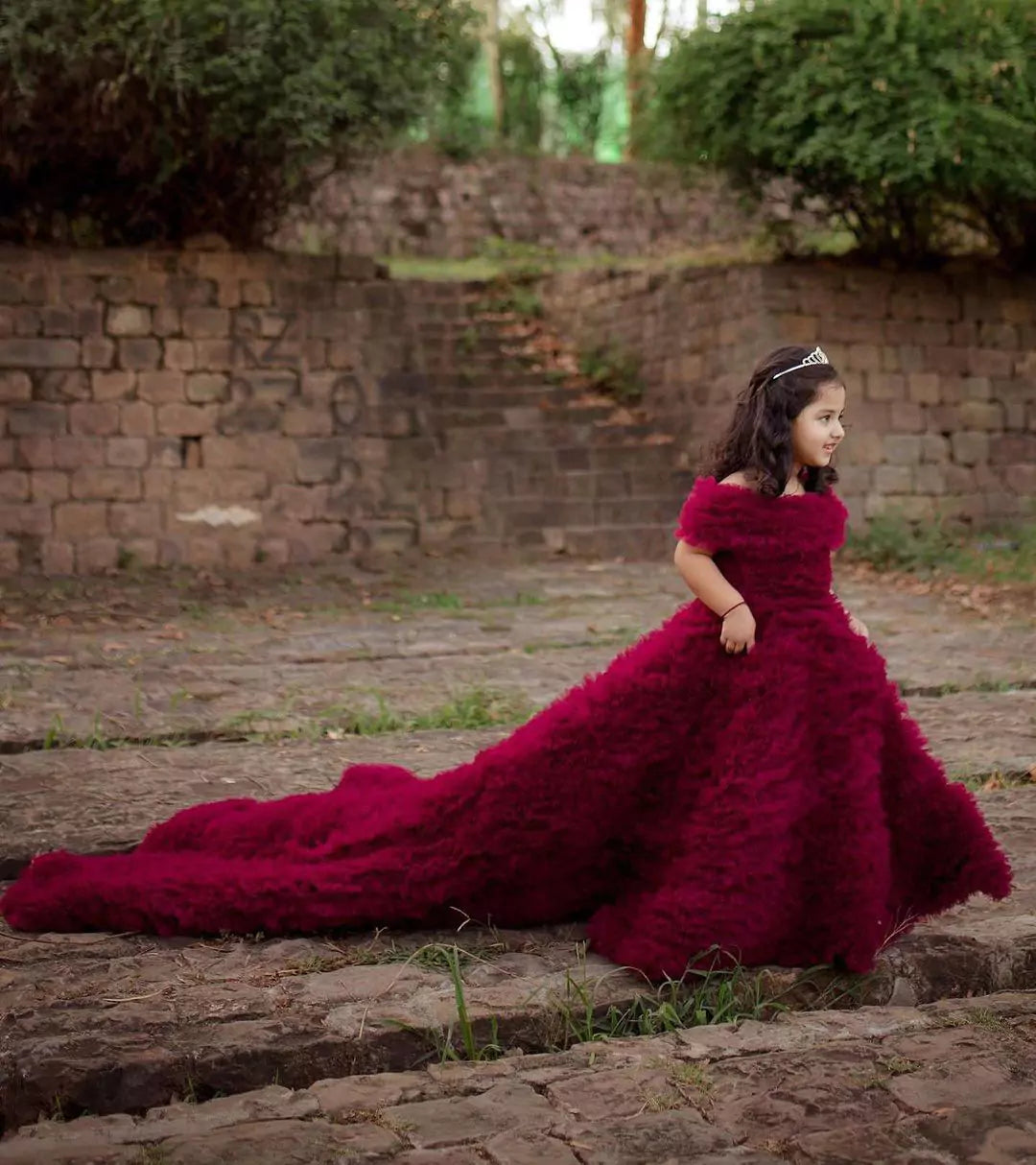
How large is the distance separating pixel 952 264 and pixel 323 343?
5.22 metres

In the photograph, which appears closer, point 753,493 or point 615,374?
point 753,493

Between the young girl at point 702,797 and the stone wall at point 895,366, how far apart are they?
818 centimetres

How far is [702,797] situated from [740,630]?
1.15 ft

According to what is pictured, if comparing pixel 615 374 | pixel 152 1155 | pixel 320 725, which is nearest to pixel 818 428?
pixel 152 1155

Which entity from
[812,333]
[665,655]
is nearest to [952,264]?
[812,333]

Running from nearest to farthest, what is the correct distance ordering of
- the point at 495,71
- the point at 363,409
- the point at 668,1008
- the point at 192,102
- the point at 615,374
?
the point at 668,1008 → the point at 192,102 → the point at 363,409 → the point at 615,374 → the point at 495,71

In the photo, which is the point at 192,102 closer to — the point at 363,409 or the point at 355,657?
the point at 363,409

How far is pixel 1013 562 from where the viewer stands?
1031 cm

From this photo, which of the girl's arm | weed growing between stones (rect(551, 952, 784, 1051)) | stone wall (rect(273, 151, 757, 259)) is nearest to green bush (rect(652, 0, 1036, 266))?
stone wall (rect(273, 151, 757, 259))

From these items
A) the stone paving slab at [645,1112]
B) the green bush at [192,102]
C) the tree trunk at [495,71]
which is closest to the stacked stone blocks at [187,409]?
the green bush at [192,102]

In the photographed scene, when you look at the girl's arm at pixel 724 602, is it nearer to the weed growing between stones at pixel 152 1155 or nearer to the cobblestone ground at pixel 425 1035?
the cobblestone ground at pixel 425 1035

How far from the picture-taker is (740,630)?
2.88 metres

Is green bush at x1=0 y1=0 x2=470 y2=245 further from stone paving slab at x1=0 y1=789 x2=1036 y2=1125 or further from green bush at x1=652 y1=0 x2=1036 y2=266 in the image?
stone paving slab at x1=0 y1=789 x2=1036 y2=1125

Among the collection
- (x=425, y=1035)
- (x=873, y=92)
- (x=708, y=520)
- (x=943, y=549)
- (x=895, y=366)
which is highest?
(x=873, y=92)
